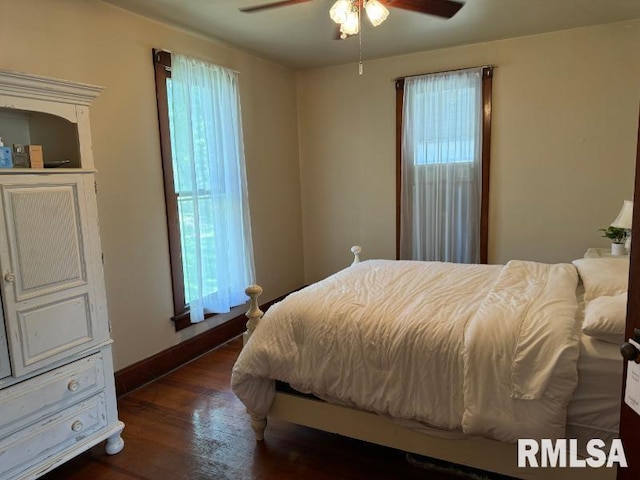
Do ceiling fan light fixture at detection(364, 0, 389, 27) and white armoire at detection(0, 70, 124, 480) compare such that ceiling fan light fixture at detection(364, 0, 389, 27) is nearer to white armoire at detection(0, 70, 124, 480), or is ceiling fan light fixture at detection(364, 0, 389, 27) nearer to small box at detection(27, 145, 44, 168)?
white armoire at detection(0, 70, 124, 480)

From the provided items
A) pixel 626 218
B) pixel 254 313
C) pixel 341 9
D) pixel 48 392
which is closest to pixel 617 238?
pixel 626 218

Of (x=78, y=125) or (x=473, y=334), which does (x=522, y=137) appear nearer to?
(x=473, y=334)

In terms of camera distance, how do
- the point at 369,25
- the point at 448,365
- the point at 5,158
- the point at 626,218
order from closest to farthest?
the point at 448,365
the point at 5,158
the point at 626,218
the point at 369,25

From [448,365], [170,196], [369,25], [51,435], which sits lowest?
[51,435]

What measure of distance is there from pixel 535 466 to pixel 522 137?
120 inches

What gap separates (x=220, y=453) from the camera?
2.31m

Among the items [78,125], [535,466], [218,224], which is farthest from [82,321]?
[535,466]

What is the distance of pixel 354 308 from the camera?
2223mm

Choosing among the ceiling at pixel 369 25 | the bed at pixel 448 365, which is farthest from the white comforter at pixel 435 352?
the ceiling at pixel 369 25

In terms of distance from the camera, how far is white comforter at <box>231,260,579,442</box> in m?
1.72

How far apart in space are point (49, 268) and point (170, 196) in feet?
4.39

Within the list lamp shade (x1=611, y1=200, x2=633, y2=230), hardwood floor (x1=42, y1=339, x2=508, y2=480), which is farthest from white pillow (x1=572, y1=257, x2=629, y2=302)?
hardwood floor (x1=42, y1=339, x2=508, y2=480)

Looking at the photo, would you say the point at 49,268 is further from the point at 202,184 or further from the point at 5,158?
the point at 202,184

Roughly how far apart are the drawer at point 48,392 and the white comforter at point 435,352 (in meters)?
0.74
